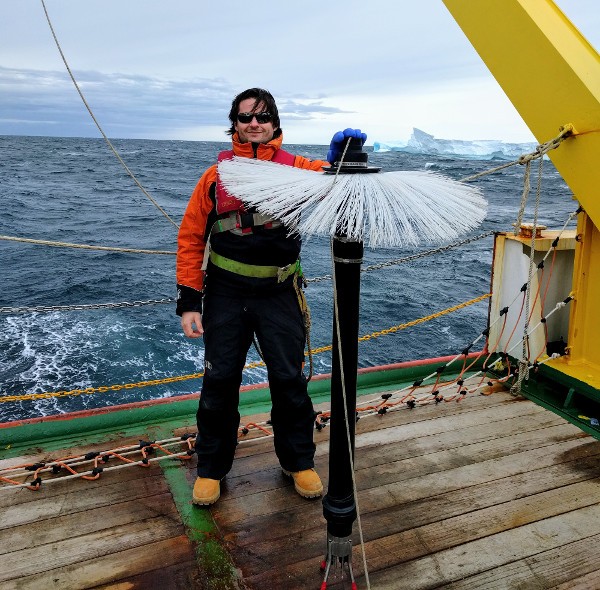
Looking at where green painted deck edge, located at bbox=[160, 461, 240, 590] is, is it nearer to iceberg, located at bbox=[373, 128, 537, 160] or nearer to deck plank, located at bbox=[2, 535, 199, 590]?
deck plank, located at bbox=[2, 535, 199, 590]

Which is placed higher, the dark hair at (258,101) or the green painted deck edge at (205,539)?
the dark hair at (258,101)

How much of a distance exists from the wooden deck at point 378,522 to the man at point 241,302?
24 cm

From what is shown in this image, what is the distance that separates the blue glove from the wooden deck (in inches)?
63.7

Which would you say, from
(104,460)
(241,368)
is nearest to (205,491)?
(241,368)

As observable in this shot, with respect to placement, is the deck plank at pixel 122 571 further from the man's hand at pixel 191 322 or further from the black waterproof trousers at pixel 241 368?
the man's hand at pixel 191 322

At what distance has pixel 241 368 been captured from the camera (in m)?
2.74

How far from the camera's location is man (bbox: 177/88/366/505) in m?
2.49

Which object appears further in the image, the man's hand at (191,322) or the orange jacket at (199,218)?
the man's hand at (191,322)

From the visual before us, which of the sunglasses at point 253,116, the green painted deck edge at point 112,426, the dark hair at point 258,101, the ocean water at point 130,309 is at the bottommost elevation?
the ocean water at point 130,309

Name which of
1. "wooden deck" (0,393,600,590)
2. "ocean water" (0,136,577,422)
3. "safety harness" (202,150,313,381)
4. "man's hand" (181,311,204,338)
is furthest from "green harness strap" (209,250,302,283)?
"wooden deck" (0,393,600,590)

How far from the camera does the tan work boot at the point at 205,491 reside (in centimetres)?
270

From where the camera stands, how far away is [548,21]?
310 centimetres

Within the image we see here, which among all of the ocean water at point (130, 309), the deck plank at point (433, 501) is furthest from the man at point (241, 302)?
the ocean water at point (130, 309)

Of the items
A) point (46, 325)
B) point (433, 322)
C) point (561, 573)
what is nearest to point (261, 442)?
point (561, 573)
